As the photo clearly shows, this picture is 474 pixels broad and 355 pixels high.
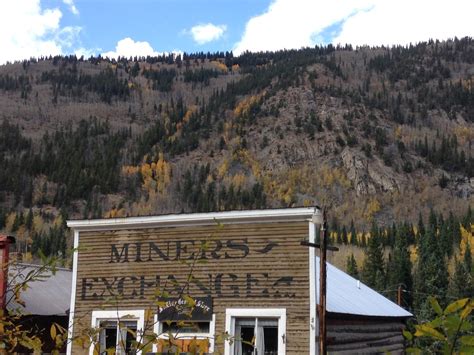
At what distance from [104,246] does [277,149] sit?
172 meters

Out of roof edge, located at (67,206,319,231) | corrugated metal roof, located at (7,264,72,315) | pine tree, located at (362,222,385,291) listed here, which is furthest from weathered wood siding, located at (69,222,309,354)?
pine tree, located at (362,222,385,291)

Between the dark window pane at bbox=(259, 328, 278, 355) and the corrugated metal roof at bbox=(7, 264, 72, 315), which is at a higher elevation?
the corrugated metal roof at bbox=(7, 264, 72, 315)

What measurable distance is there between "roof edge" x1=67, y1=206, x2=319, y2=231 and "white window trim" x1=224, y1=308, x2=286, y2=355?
2.43 m

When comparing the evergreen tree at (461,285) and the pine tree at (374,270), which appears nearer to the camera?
the evergreen tree at (461,285)

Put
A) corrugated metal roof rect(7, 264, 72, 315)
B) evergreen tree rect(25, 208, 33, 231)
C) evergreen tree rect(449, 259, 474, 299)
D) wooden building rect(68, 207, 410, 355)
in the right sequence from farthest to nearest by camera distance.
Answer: evergreen tree rect(25, 208, 33, 231)
evergreen tree rect(449, 259, 474, 299)
corrugated metal roof rect(7, 264, 72, 315)
wooden building rect(68, 207, 410, 355)

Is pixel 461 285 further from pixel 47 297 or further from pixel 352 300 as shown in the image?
pixel 47 297

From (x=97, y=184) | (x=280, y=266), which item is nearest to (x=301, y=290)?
(x=280, y=266)

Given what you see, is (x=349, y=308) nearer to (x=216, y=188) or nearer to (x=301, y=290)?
(x=301, y=290)

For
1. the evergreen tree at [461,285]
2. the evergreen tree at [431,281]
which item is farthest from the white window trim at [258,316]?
the evergreen tree at [461,285]

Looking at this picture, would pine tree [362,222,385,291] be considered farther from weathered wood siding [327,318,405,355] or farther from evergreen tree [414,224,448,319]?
weathered wood siding [327,318,405,355]

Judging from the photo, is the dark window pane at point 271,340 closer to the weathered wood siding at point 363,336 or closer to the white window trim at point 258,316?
the white window trim at point 258,316

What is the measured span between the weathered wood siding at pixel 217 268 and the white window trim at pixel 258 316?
0.12 meters

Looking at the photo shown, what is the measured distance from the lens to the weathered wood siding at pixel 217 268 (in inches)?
709

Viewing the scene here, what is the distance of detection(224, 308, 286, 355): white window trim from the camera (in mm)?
17641
